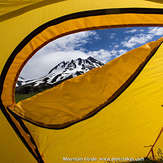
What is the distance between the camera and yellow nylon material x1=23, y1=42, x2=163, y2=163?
1443mm

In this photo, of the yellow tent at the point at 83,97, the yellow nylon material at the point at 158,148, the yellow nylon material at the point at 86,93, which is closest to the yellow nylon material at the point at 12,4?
the yellow tent at the point at 83,97

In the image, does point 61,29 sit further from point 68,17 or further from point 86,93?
point 86,93

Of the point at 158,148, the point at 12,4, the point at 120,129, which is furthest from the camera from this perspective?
the point at 158,148

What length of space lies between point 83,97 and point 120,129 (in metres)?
0.43

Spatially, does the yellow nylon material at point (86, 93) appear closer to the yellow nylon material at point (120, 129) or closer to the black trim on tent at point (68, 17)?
the yellow nylon material at point (120, 129)

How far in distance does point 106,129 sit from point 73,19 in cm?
85

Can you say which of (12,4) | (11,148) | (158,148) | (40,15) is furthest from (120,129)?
(12,4)

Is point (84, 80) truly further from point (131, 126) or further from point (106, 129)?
point (131, 126)

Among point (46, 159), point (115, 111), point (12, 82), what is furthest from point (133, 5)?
point (46, 159)

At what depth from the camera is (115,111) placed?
1515 millimetres

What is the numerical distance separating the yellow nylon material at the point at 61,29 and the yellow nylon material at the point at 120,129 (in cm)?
29

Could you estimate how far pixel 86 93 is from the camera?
1348mm

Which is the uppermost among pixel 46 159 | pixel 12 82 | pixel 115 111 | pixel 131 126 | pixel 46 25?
pixel 46 25

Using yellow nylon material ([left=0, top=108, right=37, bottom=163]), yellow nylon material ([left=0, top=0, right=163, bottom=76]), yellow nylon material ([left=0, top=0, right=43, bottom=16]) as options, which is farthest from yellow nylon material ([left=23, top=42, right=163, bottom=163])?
yellow nylon material ([left=0, top=0, right=43, bottom=16])
